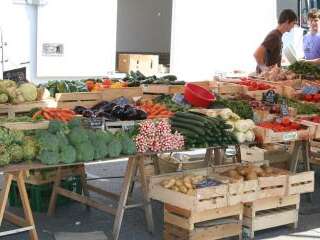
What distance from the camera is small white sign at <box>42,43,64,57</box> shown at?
10773mm

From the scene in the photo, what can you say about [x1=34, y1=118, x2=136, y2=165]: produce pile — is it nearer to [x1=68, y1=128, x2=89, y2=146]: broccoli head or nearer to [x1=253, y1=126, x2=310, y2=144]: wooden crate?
[x1=68, y1=128, x2=89, y2=146]: broccoli head

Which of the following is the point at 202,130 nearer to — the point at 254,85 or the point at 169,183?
the point at 169,183

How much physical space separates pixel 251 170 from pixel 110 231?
135cm

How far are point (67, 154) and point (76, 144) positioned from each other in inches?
6.0

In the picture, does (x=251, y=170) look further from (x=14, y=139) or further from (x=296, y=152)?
(x=14, y=139)

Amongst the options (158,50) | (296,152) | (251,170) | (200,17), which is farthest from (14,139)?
(158,50)

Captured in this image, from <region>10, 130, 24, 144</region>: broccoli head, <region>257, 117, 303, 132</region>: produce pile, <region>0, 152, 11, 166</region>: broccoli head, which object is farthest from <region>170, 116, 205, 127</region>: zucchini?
<region>0, 152, 11, 166</region>: broccoli head

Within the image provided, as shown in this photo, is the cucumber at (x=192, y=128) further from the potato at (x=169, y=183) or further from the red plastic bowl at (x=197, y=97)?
the red plastic bowl at (x=197, y=97)

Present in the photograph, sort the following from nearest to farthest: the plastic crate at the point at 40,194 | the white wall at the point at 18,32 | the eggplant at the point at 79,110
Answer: the eggplant at the point at 79,110
the plastic crate at the point at 40,194
the white wall at the point at 18,32

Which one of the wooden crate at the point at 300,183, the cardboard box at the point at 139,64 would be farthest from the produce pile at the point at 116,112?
the cardboard box at the point at 139,64

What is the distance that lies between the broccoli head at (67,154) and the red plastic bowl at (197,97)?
6.30 ft

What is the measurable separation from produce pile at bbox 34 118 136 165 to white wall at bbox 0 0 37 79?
18.3 ft

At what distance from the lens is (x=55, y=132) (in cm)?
482

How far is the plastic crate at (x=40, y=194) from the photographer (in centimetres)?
594
